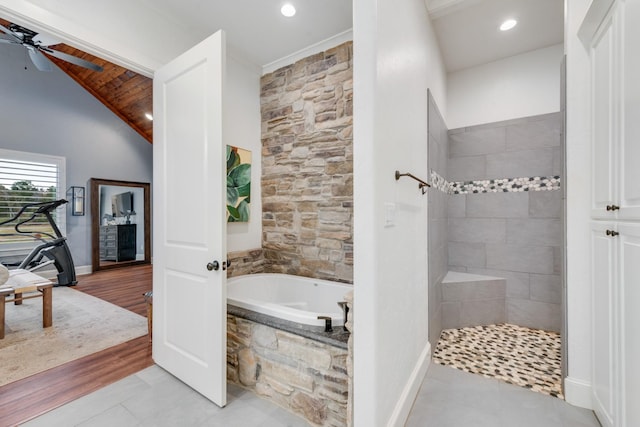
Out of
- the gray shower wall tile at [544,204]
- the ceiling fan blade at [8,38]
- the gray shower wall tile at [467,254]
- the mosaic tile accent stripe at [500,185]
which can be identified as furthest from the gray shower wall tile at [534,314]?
the ceiling fan blade at [8,38]

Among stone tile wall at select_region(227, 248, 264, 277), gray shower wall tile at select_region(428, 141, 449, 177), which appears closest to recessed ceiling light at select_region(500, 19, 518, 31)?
gray shower wall tile at select_region(428, 141, 449, 177)

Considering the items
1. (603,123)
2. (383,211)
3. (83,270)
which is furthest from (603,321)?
(83,270)

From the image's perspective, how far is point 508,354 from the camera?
2.33m

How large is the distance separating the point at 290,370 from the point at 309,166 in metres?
1.81

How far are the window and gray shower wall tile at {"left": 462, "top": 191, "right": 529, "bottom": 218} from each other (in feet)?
22.3

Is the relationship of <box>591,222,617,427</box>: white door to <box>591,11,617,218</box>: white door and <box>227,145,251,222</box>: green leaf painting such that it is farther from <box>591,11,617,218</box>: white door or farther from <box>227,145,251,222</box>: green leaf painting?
<box>227,145,251,222</box>: green leaf painting

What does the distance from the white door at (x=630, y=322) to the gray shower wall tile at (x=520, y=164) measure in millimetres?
1870

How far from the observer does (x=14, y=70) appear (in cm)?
466

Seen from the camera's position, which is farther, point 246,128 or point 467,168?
point 467,168

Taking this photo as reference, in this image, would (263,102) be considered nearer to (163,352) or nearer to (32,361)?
(163,352)

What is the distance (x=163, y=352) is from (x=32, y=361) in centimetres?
119

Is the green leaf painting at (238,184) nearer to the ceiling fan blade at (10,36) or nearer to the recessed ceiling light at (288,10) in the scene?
the recessed ceiling light at (288,10)

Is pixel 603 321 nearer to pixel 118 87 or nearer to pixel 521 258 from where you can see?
pixel 521 258

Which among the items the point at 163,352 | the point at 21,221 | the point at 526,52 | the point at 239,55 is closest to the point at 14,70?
the point at 21,221
